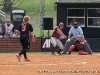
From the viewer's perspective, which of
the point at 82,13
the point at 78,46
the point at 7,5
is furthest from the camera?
the point at 7,5

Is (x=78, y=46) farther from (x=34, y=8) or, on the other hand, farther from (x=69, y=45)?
(x=34, y=8)

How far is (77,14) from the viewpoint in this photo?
32.8 metres

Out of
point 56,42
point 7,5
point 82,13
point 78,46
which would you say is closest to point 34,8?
point 7,5

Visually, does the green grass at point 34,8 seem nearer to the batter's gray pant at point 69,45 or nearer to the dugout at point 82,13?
the dugout at point 82,13

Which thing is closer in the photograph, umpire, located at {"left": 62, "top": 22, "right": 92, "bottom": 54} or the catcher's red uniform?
the catcher's red uniform

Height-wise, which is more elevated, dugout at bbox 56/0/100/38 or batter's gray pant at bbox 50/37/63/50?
dugout at bbox 56/0/100/38

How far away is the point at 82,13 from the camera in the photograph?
32781 mm

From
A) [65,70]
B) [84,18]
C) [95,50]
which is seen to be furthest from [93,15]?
[65,70]

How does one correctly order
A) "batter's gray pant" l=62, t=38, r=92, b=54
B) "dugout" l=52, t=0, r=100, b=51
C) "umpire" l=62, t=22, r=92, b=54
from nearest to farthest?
"umpire" l=62, t=22, r=92, b=54 → "batter's gray pant" l=62, t=38, r=92, b=54 → "dugout" l=52, t=0, r=100, b=51

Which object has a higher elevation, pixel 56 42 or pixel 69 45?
pixel 56 42

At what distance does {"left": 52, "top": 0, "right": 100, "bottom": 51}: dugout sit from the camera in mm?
32594

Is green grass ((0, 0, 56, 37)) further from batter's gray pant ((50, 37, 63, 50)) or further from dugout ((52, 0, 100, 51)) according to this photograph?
batter's gray pant ((50, 37, 63, 50))

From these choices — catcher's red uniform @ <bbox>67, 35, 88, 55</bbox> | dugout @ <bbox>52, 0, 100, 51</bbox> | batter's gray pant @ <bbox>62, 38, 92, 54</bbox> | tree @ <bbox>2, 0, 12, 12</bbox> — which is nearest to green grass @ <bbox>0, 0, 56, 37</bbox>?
tree @ <bbox>2, 0, 12, 12</bbox>

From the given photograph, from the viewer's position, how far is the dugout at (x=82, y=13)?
32.6 metres
